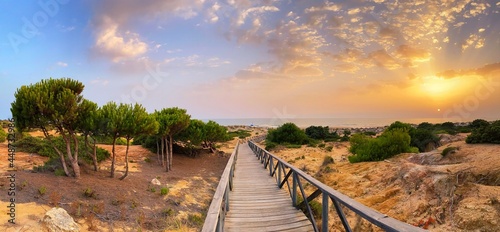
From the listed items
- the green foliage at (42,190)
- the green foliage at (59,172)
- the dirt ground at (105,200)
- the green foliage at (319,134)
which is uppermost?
the green foliage at (319,134)

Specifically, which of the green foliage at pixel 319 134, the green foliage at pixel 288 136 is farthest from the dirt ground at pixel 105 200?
the green foliage at pixel 319 134

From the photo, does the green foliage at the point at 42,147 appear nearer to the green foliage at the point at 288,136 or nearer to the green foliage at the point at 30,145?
the green foliage at the point at 30,145

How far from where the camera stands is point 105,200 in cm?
1064

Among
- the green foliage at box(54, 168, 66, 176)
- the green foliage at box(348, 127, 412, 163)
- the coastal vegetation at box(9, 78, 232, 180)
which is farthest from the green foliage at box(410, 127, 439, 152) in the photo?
the green foliage at box(54, 168, 66, 176)

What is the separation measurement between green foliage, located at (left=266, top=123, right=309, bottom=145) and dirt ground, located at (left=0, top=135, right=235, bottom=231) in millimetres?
20013

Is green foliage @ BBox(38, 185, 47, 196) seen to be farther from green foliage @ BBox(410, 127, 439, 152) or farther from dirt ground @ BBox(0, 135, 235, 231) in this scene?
green foliage @ BBox(410, 127, 439, 152)

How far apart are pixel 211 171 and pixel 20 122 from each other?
13110mm

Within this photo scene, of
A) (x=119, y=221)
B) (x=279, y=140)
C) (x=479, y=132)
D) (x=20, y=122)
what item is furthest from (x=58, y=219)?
(x=279, y=140)

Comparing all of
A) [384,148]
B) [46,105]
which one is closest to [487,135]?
[384,148]

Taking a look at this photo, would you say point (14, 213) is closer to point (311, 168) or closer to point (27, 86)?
point (27, 86)

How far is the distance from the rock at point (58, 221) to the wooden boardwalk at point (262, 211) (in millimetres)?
4820

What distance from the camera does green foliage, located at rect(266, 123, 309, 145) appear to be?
34.9 metres

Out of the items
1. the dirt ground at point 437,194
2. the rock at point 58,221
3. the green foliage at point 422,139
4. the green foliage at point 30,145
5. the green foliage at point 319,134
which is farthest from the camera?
the green foliage at point 319,134

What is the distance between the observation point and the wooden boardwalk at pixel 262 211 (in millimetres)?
5797
